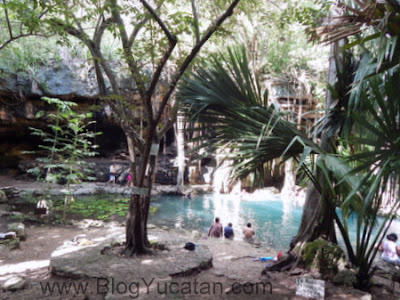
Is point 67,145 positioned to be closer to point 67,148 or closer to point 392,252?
point 67,148

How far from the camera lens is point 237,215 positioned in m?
10.9

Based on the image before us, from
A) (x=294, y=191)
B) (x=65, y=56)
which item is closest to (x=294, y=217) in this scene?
(x=294, y=191)

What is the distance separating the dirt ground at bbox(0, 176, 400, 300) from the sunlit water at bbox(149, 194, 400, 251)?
2.85 metres

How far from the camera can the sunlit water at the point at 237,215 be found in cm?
877

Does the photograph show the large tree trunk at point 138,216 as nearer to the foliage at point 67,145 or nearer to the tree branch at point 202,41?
the tree branch at point 202,41

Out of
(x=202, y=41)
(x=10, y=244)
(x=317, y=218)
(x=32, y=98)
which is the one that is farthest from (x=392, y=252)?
(x=32, y=98)

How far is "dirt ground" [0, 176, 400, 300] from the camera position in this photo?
297 centimetres

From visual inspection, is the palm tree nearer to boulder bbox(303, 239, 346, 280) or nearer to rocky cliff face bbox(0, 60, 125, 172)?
boulder bbox(303, 239, 346, 280)

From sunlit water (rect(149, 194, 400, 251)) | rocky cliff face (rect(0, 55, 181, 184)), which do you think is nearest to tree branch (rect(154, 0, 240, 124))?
sunlit water (rect(149, 194, 400, 251))

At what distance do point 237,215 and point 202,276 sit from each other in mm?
7470

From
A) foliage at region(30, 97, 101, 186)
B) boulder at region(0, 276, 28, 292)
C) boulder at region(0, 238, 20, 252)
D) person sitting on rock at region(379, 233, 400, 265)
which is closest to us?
boulder at region(0, 276, 28, 292)

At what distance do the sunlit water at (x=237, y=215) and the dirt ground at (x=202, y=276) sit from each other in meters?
2.85

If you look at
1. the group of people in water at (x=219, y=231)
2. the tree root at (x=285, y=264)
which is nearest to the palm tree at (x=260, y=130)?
the tree root at (x=285, y=264)

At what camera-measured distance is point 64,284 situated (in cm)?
318
